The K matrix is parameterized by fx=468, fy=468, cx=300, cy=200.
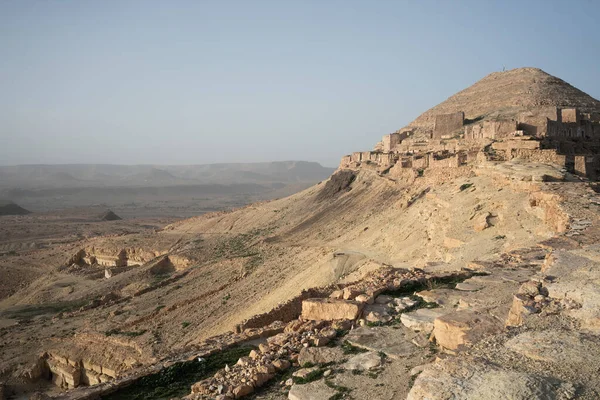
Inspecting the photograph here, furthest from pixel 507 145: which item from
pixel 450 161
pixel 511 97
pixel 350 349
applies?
pixel 511 97

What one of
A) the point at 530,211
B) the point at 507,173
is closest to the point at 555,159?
the point at 507,173

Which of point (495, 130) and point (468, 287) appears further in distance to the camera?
point (495, 130)

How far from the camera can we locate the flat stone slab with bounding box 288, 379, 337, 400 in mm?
4178

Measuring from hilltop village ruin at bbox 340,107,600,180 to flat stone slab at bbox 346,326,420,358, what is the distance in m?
10.8

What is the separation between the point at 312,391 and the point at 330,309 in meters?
2.17

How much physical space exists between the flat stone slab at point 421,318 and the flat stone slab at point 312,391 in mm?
1425

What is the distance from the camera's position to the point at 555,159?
13.8m

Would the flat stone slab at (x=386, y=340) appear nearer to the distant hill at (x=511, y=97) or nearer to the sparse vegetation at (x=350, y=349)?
the sparse vegetation at (x=350, y=349)

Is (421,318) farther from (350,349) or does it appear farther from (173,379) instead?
(173,379)

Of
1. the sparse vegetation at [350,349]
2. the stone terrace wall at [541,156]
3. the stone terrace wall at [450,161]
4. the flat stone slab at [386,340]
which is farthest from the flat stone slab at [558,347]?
the stone terrace wall at [450,161]

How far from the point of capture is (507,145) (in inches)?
614

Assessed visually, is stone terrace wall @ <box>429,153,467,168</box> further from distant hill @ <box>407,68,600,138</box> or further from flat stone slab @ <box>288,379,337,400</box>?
flat stone slab @ <box>288,379,337,400</box>

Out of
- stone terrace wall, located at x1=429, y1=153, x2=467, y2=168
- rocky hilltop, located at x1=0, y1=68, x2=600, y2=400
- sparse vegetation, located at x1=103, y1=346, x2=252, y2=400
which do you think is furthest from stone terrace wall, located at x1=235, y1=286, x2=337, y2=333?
stone terrace wall, located at x1=429, y1=153, x2=467, y2=168

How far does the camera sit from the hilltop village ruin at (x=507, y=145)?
14547 millimetres
